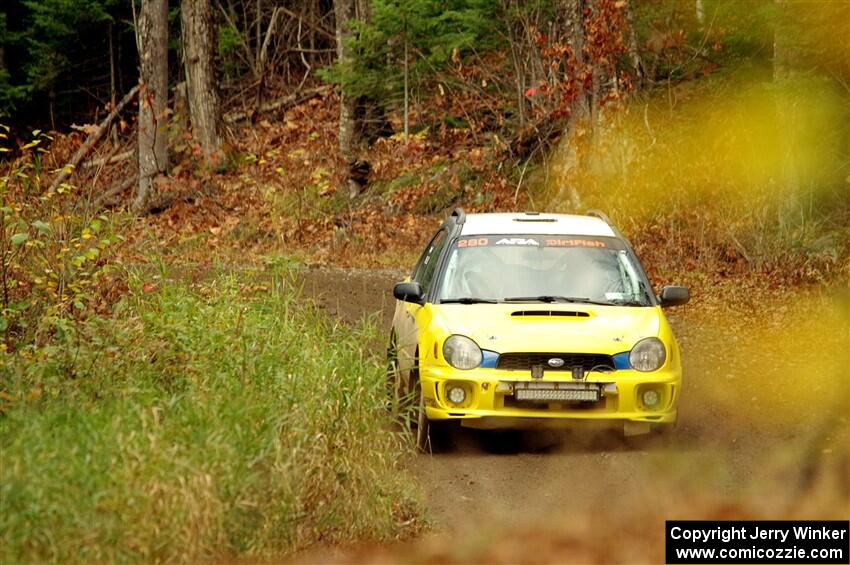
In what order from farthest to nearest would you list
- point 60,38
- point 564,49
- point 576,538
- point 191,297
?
1. point 60,38
2. point 564,49
3. point 191,297
4. point 576,538

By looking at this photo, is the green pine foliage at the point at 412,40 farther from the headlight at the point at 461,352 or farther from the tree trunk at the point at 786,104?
the headlight at the point at 461,352

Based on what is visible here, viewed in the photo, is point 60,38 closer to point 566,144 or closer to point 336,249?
point 336,249

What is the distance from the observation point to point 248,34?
3844 cm

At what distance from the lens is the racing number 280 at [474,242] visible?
1138 cm

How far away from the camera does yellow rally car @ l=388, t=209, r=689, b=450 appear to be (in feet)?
32.6

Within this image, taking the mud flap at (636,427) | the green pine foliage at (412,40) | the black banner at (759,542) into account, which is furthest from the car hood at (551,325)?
the green pine foliage at (412,40)

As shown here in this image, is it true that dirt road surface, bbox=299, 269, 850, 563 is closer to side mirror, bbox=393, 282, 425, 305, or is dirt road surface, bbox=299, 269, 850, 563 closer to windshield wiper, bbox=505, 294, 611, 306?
windshield wiper, bbox=505, 294, 611, 306

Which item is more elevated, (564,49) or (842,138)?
(564,49)

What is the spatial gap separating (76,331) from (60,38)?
25.5 m

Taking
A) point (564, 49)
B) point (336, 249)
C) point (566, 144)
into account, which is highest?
point (564, 49)

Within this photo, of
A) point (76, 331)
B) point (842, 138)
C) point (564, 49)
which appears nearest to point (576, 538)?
point (76, 331)

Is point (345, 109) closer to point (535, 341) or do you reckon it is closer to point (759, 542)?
point (535, 341)

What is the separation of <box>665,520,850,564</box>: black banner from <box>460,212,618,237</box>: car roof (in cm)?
403

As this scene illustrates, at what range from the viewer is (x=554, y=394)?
9.88 meters
